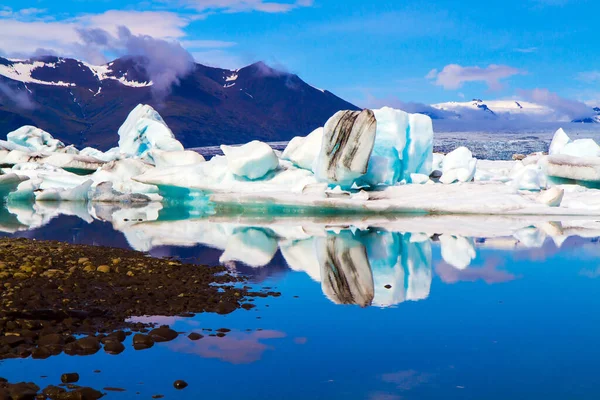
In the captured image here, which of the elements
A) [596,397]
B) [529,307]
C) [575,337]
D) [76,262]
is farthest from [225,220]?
[596,397]

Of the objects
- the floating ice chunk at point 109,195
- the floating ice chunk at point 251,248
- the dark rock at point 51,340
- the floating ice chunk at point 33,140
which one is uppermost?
the floating ice chunk at point 33,140

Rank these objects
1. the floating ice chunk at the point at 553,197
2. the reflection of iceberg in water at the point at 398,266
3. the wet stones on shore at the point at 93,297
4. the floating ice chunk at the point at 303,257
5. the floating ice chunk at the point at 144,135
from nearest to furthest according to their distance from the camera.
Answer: the wet stones on shore at the point at 93,297 → the reflection of iceberg in water at the point at 398,266 → the floating ice chunk at the point at 303,257 → the floating ice chunk at the point at 553,197 → the floating ice chunk at the point at 144,135

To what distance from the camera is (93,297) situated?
7.50 m

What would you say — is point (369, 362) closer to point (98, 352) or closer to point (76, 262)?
point (98, 352)

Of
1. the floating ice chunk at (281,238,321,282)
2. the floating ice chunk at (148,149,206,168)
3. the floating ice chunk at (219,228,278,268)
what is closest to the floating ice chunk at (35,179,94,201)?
→ the floating ice chunk at (148,149,206,168)

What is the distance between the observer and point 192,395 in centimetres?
479

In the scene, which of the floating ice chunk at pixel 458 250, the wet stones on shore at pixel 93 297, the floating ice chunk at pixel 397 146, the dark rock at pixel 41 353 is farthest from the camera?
the floating ice chunk at pixel 397 146

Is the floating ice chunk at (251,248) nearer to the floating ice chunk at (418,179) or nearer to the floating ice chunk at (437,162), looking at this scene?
the floating ice chunk at (418,179)

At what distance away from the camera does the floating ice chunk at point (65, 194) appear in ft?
91.5

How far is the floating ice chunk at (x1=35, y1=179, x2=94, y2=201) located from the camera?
27.9 metres

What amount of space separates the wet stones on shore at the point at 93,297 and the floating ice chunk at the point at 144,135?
25.7m

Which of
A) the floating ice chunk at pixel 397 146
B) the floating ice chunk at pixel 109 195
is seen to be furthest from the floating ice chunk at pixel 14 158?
the floating ice chunk at pixel 397 146

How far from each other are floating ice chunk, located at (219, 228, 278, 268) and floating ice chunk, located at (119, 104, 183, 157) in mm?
20478

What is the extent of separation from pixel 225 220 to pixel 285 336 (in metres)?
14.2
